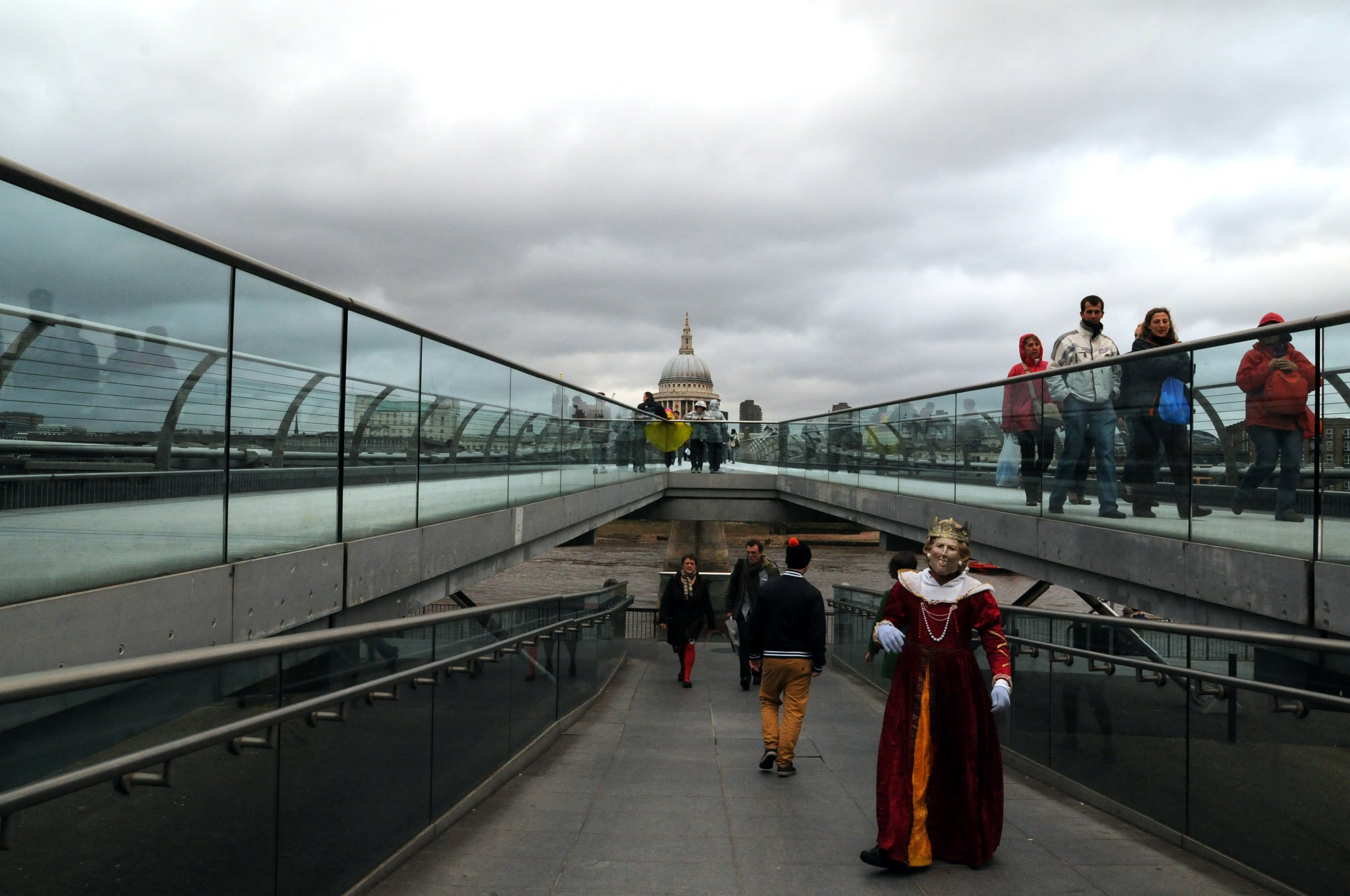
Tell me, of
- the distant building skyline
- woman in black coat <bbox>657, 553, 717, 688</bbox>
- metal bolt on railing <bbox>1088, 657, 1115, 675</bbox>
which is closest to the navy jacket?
metal bolt on railing <bbox>1088, 657, 1115, 675</bbox>

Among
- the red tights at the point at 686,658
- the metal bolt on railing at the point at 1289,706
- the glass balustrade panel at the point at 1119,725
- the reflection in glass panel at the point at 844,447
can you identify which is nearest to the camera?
the metal bolt on railing at the point at 1289,706

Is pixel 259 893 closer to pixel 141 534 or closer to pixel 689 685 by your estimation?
pixel 141 534

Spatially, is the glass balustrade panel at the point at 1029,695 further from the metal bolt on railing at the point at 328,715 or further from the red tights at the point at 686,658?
the red tights at the point at 686,658

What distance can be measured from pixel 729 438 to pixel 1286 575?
22.6 m

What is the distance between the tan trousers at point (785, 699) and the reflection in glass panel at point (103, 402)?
3.85m

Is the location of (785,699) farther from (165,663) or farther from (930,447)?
(930,447)

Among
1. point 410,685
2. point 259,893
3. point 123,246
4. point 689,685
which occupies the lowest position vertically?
point 689,685

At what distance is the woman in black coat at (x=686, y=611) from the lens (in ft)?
38.7

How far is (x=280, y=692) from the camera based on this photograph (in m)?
3.56

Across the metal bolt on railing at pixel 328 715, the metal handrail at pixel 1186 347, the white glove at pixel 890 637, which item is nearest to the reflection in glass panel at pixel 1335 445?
the metal handrail at pixel 1186 347

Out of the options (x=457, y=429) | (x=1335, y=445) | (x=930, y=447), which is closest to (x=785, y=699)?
(x=457, y=429)

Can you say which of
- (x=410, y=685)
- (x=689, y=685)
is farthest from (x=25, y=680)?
(x=689, y=685)

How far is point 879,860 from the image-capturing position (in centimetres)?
478

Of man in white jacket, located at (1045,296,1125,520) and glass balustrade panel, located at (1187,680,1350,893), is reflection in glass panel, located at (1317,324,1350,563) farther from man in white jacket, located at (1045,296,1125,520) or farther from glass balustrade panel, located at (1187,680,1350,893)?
man in white jacket, located at (1045,296,1125,520)
